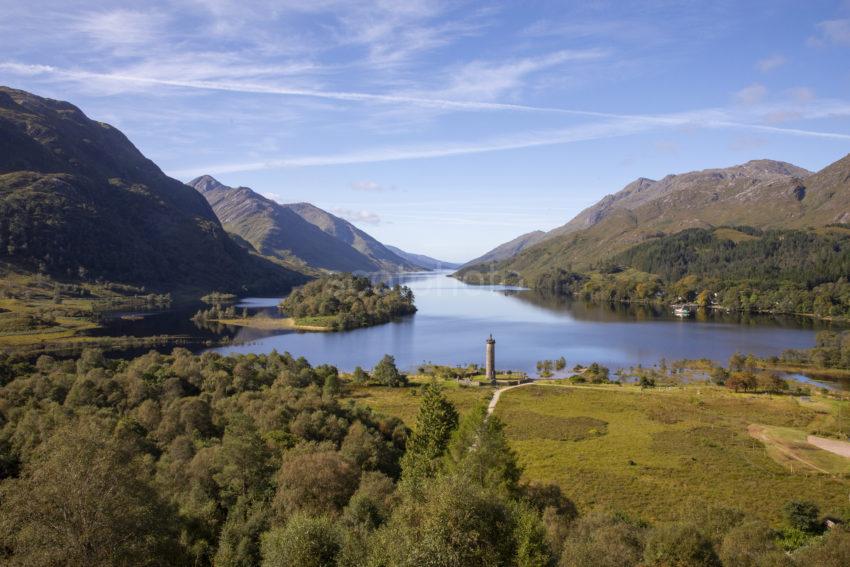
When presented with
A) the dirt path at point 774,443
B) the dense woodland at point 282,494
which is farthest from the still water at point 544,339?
the dense woodland at point 282,494

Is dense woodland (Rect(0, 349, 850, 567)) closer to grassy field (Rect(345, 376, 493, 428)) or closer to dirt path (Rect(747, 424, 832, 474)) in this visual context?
dirt path (Rect(747, 424, 832, 474))

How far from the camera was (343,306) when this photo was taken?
548 feet

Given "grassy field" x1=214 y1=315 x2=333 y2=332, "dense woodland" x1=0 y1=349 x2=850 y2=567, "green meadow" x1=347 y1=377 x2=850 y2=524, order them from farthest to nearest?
1. "grassy field" x1=214 y1=315 x2=333 y2=332
2. "green meadow" x1=347 y1=377 x2=850 y2=524
3. "dense woodland" x1=0 y1=349 x2=850 y2=567

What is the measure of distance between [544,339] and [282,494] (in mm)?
106140

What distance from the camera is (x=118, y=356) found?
320ft

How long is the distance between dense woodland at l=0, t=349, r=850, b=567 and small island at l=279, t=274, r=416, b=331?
102m

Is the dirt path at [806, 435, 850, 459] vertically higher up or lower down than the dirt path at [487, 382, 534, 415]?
higher up

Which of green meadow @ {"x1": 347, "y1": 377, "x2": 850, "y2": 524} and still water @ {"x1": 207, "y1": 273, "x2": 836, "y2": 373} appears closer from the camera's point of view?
green meadow @ {"x1": 347, "y1": 377, "x2": 850, "y2": 524}

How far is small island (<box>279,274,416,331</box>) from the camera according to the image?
500 feet

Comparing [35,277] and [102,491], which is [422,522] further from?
[35,277]

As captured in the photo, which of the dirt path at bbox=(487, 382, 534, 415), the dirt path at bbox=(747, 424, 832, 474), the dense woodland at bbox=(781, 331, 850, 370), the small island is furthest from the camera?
the small island

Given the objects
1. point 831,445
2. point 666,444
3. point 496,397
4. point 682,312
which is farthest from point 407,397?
point 682,312

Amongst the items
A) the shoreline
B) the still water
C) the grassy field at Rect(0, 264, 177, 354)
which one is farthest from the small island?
the grassy field at Rect(0, 264, 177, 354)

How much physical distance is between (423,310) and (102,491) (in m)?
176
